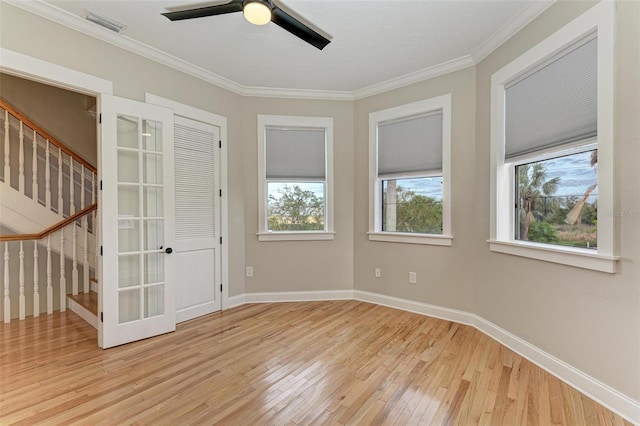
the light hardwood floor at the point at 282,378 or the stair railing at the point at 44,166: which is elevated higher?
the stair railing at the point at 44,166

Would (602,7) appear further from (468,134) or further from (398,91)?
(398,91)

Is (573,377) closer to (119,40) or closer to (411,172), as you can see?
(411,172)

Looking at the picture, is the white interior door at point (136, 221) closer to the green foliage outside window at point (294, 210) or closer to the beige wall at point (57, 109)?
the green foliage outside window at point (294, 210)

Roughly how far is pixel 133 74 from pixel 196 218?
1.63m

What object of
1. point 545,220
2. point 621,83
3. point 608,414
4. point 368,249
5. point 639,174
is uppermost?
point 621,83

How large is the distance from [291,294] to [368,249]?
1254mm

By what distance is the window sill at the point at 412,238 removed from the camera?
133 inches

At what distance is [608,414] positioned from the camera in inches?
72.0

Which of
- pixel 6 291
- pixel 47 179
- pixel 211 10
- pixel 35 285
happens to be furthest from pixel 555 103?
pixel 6 291

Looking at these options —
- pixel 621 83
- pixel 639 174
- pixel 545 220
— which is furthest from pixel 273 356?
pixel 621 83

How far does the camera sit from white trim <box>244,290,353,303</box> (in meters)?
4.03

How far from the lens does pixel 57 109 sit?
4305 millimetres

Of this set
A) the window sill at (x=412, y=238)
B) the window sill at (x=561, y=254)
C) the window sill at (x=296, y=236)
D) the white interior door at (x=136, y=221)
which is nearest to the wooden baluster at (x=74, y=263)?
the white interior door at (x=136, y=221)

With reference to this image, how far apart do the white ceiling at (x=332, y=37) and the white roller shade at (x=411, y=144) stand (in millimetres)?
512
